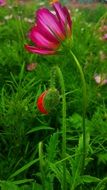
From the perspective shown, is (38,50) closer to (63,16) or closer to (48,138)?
(63,16)

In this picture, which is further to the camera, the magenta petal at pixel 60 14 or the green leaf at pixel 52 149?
the green leaf at pixel 52 149

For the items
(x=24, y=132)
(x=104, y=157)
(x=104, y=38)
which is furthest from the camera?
(x=104, y=38)

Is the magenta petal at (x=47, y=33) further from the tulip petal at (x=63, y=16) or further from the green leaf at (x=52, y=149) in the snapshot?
the green leaf at (x=52, y=149)

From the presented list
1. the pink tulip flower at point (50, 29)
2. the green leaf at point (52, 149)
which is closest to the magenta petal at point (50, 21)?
the pink tulip flower at point (50, 29)

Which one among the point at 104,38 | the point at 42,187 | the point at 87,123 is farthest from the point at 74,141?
the point at 104,38

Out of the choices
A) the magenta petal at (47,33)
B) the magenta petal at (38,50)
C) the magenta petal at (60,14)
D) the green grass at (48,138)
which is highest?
the magenta petal at (60,14)

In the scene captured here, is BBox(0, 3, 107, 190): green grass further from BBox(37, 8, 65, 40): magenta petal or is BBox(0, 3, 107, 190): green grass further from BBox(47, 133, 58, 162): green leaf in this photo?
BBox(37, 8, 65, 40): magenta petal

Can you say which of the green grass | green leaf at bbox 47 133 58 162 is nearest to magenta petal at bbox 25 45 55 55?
the green grass

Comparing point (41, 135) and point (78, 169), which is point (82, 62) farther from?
point (78, 169)
